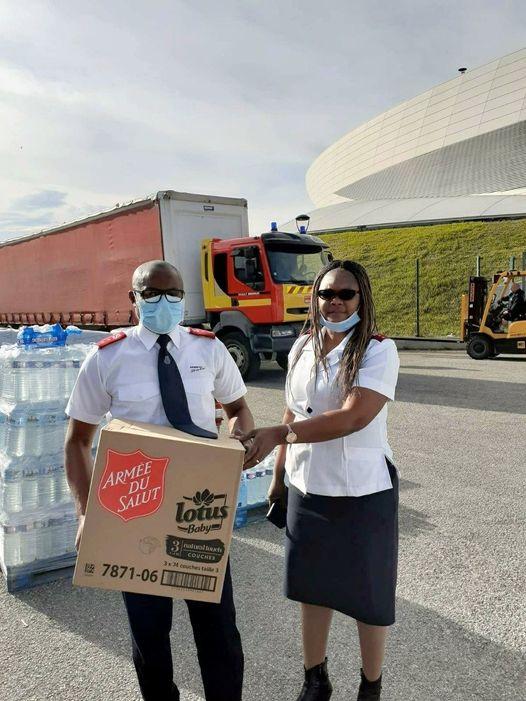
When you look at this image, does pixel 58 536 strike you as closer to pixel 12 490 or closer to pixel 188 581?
pixel 12 490

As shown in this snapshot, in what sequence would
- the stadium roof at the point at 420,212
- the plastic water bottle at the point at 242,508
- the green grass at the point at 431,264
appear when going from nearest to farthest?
the plastic water bottle at the point at 242,508
the green grass at the point at 431,264
the stadium roof at the point at 420,212

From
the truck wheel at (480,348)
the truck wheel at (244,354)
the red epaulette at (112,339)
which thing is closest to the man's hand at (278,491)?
the red epaulette at (112,339)

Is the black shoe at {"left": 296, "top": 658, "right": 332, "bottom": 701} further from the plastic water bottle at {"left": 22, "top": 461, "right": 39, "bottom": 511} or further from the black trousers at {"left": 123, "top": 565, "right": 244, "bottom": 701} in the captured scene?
the plastic water bottle at {"left": 22, "top": 461, "right": 39, "bottom": 511}

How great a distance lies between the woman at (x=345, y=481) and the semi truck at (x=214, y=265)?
8.22m

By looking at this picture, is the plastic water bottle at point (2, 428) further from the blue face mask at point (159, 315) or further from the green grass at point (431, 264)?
the green grass at point (431, 264)

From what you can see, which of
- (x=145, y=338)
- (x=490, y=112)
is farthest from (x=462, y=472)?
(x=490, y=112)

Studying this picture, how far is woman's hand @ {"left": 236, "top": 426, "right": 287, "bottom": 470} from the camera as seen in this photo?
74.7 inches

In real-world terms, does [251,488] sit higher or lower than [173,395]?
lower

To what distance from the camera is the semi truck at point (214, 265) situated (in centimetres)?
1057

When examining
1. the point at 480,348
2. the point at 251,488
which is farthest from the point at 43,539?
the point at 480,348

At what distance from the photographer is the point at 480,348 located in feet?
47.3

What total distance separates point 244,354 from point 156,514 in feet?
31.1

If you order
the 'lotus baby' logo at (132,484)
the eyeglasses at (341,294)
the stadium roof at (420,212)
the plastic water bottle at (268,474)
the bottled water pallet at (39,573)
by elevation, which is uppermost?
the stadium roof at (420,212)

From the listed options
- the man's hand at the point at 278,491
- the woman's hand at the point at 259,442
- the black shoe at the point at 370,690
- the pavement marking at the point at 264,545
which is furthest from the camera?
the pavement marking at the point at 264,545
